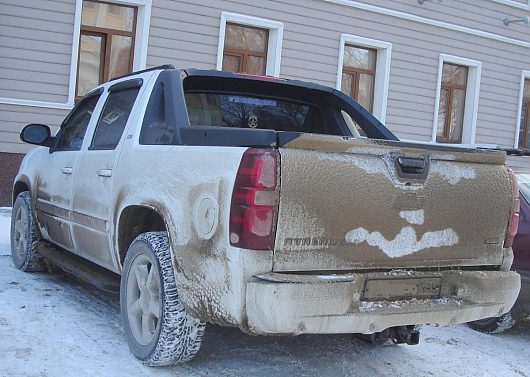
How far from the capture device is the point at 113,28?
10547mm

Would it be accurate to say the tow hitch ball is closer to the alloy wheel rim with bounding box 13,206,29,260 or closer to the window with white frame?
the alloy wheel rim with bounding box 13,206,29,260

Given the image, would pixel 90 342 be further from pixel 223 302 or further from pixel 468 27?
pixel 468 27

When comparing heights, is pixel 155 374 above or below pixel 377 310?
below

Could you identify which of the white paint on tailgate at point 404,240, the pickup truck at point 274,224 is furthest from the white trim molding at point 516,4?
the white paint on tailgate at point 404,240

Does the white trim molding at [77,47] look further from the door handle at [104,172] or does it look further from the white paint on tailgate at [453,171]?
the white paint on tailgate at [453,171]

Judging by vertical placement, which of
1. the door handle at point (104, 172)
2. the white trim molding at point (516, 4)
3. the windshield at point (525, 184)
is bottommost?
the door handle at point (104, 172)

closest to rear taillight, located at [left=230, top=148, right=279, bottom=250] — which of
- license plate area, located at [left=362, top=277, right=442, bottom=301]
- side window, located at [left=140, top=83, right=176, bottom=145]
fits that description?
license plate area, located at [left=362, top=277, right=442, bottom=301]

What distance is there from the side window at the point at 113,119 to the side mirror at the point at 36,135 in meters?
1.02

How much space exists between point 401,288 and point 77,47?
8174 mm

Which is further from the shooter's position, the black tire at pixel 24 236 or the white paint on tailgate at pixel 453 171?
the black tire at pixel 24 236

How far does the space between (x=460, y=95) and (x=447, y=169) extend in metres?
12.3

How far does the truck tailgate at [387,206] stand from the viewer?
3025 millimetres

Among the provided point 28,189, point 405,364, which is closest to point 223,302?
point 405,364

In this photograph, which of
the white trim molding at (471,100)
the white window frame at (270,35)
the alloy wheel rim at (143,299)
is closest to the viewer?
the alloy wheel rim at (143,299)
